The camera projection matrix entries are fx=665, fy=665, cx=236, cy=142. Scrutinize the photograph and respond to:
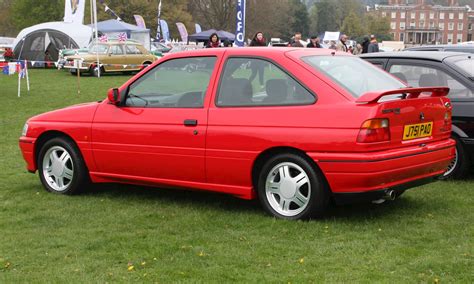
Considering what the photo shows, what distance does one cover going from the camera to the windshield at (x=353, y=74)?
5.77 meters

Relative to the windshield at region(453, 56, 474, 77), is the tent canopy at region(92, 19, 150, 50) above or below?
above

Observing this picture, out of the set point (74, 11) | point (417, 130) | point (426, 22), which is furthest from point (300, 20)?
point (417, 130)

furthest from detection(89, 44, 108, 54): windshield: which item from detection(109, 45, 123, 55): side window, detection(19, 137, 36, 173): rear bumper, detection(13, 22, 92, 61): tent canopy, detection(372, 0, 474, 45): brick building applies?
detection(372, 0, 474, 45): brick building

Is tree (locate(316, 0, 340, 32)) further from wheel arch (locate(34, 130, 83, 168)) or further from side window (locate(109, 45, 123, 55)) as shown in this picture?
wheel arch (locate(34, 130, 83, 168))

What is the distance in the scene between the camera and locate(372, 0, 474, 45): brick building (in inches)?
6836

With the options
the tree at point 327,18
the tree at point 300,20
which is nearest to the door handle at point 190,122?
the tree at point 300,20

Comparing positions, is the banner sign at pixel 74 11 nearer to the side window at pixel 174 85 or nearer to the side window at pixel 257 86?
the side window at pixel 174 85

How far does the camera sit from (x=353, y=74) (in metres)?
6.04

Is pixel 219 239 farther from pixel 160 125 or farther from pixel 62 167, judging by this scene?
pixel 62 167

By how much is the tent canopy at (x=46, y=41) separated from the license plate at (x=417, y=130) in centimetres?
3477

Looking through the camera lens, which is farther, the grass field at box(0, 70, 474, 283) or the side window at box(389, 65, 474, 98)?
the side window at box(389, 65, 474, 98)

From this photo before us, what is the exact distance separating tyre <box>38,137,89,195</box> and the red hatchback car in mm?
25

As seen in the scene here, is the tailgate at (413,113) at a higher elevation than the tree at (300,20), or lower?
lower

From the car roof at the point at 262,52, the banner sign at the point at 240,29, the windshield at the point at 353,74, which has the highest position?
the banner sign at the point at 240,29
